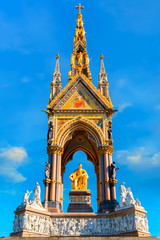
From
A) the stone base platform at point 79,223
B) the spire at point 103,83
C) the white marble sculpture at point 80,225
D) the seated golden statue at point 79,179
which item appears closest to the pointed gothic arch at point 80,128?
the seated golden statue at point 79,179

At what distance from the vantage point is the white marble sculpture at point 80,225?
21.1 m

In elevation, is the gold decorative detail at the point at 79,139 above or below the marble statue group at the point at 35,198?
above

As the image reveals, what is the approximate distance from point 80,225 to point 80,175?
218 inches

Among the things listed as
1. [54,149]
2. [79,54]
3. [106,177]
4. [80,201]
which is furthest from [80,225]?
[79,54]

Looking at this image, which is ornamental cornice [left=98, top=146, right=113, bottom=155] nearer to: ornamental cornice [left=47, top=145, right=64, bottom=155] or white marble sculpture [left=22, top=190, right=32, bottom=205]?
ornamental cornice [left=47, top=145, right=64, bottom=155]

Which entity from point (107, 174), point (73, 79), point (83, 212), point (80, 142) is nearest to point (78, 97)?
point (73, 79)

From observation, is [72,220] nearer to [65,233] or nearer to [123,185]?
[65,233]

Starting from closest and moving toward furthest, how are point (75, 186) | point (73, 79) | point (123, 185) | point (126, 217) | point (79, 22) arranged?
point (126, 217), point (123, 185), point (75, 186), point (73, 79), point (79, 22)

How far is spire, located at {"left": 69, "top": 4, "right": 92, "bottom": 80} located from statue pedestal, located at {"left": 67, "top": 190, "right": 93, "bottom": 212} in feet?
35.8

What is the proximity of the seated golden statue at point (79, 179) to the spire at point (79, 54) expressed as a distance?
8936 mm

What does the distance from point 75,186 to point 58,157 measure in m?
3.20

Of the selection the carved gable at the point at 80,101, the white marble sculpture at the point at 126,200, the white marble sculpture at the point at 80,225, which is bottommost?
the white marble sculpture at the point at 80,225

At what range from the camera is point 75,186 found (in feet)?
88.2

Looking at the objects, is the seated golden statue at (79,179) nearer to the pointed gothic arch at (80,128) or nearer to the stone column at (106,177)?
the stone column at (106,177)
